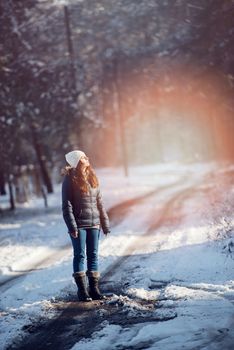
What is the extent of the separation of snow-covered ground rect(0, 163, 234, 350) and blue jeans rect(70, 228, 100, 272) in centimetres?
63

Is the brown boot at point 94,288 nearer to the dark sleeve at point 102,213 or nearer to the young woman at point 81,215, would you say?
the young woman at point 81,215

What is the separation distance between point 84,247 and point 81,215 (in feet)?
1.72

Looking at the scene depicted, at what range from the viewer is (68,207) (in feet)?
22.0

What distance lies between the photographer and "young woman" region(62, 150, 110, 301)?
6.71 metres

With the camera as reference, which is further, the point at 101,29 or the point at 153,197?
the point at 101,29

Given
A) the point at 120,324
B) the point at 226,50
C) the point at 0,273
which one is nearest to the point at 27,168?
the point at 226,50

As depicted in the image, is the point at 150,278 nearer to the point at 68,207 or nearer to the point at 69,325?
the point at 68,207

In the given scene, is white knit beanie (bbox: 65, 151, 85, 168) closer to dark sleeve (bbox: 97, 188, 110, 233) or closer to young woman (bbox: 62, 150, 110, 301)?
young woman (bbox: 62, 150, 110, 301)

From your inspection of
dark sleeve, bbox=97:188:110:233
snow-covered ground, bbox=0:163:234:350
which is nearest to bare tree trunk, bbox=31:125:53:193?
snow-covered ground, bbox=0:163:234:350

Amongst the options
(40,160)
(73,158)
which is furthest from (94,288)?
(40,160)

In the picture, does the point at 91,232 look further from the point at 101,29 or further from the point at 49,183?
the point at 101,29

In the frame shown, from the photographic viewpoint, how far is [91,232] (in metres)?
6.90

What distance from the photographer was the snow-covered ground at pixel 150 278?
16.4 feet

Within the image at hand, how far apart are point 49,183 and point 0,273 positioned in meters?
17.6
